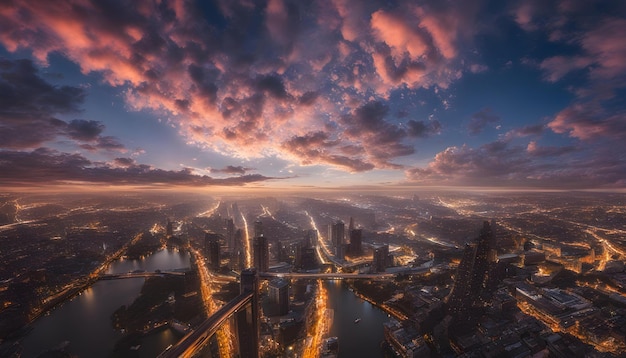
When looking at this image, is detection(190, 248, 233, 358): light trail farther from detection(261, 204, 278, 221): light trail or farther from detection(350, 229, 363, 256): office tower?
detection(261, 204, 278, 221): light trail

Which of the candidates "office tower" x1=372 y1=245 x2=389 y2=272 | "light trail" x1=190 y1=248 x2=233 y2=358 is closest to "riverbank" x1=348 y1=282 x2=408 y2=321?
"office tower" x1=372 y1=245 x2=389 y2=272

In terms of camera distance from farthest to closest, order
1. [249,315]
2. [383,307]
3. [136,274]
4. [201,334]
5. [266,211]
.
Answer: [266,211], [136,274], [383,307], [249,315], [201,334]

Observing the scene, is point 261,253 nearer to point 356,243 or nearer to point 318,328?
point 318,328

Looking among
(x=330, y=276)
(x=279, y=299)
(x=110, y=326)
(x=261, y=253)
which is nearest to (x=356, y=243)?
(x=330, y=276)

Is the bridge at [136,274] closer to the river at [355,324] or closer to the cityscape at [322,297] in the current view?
the cityscape at [322,297]

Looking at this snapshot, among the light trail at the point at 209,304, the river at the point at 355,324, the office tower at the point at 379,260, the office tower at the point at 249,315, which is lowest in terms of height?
the river at the point at 355,324

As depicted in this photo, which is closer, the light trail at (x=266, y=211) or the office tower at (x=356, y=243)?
the office tower at (x=356, y=243)

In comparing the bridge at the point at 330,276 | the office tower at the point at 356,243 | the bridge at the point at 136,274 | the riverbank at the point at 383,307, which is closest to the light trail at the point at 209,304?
the bridge at the point at 136,274
